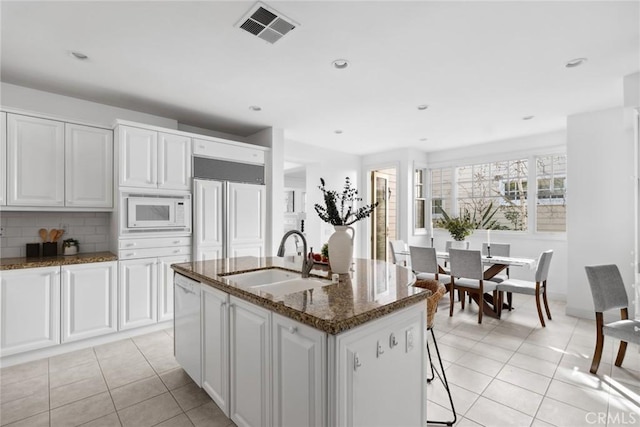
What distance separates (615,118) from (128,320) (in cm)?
603

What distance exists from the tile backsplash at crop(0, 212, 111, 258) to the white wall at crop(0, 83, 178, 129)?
3.45 feet

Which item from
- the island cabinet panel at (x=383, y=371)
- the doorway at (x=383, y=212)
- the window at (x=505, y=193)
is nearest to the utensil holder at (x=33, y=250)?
the island cabinet panel at (x=383, y=371)

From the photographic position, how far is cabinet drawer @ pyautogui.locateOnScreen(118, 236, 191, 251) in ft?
10.8

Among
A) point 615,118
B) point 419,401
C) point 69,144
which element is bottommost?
point 419,401

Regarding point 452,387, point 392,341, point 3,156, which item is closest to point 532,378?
point 452,387

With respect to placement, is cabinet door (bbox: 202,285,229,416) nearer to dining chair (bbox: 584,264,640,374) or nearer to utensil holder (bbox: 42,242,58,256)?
utensil holder (bbox: 42,242,58,256)

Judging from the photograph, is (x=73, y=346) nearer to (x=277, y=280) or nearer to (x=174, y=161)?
(x=174, y=161)

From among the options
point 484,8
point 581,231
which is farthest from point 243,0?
point 581,231

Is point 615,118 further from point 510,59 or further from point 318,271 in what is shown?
point 318,271

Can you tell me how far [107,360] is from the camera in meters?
2.85

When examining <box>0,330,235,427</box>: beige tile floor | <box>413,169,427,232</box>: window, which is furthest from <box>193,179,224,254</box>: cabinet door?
<box>413,169,427,232</box>: window

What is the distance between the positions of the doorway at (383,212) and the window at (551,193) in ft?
8.34

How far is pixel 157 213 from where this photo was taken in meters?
3.51

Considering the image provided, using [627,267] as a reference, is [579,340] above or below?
below
